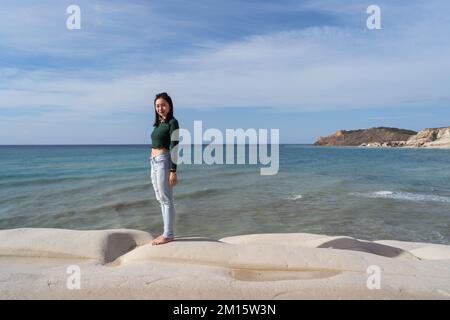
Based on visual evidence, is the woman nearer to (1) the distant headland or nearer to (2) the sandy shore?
(2) the sandy shore

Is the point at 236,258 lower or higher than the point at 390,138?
lower

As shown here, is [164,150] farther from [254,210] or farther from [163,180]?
[254,210]

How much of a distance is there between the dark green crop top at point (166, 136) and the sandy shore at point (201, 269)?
60.0 inches

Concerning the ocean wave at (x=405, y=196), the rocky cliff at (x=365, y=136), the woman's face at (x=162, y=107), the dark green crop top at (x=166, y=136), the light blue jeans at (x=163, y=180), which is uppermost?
the rocky cliff at (x=365, y=136)

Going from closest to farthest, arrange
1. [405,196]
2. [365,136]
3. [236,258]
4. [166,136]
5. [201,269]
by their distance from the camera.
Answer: [201,269] → [236,258] → [166,136] → [405,196] → [365,136]

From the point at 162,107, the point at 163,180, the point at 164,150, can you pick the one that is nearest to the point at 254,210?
the point at 163,180

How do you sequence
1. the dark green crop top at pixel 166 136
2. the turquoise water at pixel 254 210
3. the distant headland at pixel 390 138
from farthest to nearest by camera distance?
the distant headland at pixel 390 138, the turquoise water at pixel 254 210, the dark green crop top at pixel 166 136

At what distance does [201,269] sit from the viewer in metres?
4.85

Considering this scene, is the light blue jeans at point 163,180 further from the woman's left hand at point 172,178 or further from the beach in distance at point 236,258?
the beach in distance at point 236,258

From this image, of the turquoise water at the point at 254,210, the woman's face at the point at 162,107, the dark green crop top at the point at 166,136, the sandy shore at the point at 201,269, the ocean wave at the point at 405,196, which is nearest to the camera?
the sandy shore at the point at 201,269

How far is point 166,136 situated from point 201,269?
78.9 inches

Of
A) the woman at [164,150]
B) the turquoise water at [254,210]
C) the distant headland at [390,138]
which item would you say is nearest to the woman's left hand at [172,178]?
the woman at [164,150]

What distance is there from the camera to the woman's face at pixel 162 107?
18.4 ft

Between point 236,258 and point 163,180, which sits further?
point 163,180
